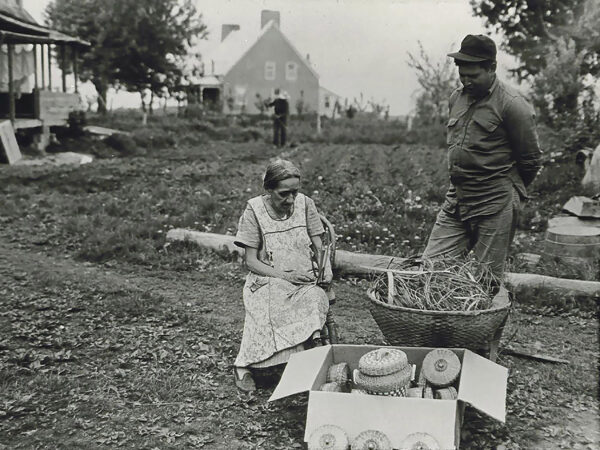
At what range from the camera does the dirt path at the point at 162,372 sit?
3.79 meters

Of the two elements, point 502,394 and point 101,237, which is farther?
point 101,237

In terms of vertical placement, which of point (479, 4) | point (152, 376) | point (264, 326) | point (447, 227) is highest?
point (479, 4)

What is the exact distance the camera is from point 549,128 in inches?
610

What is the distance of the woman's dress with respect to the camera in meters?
4.34

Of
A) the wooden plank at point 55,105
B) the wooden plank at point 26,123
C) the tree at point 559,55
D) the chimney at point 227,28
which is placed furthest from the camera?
the chimney at point 227,28

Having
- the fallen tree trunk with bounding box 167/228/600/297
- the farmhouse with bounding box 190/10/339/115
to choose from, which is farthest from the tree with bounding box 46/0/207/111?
the fallen tree trunk with bounding box 167/228/600/297

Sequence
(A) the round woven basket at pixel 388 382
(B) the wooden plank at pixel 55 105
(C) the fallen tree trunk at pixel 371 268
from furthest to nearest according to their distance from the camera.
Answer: (B) the wooden plank at pixel 55 105 → (C) the fallen tree trunk at pixel 371 268 → (A) the round woven basket at pixel 388 382

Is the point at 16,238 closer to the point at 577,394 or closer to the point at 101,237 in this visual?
the point at 101,237

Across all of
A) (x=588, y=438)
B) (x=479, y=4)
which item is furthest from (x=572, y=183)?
(x=479, y=4)

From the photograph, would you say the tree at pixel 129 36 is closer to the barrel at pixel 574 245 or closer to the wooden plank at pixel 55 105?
the wooden plank at pixel 55 105

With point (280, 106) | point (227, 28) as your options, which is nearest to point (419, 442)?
point (280, 106)

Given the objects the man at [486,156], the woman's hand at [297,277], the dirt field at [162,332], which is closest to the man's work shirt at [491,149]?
the man at [486,156]

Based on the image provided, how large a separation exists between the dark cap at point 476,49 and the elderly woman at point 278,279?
1256 millimetres

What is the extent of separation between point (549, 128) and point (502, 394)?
43.2ft
